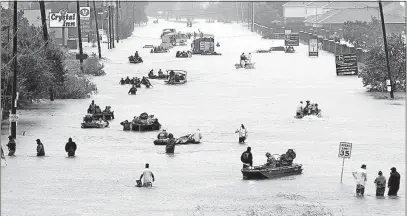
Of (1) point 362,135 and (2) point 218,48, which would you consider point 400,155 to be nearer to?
(1) point 362,135

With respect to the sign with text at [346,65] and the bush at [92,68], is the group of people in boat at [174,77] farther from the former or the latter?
the sign with text at [346,65]

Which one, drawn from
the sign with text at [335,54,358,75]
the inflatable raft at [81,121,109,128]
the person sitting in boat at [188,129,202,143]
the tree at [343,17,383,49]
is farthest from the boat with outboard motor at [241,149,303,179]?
the tree at [343,17,383,49]

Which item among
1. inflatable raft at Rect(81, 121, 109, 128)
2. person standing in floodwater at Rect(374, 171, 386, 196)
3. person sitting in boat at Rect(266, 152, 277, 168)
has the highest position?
inflatable raft at Rect(81, 121, 109, 128)

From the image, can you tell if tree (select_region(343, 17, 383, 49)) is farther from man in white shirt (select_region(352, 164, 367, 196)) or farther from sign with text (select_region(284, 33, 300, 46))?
man in white shirt (select_region(352, 164, 367, 196))

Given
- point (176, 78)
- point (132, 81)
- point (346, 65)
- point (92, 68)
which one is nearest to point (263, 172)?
point (132, 81)

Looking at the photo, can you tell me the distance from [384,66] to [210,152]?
35.4 m

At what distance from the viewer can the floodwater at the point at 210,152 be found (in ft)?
112

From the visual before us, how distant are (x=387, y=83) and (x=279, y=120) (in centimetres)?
1655

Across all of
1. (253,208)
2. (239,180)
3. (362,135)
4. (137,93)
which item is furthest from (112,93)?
(253,208)

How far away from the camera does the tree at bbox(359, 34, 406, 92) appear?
80625mm

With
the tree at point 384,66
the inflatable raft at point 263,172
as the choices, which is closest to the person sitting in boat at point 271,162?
the inflatable raft at point 263,172

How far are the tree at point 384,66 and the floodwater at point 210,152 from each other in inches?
81.8

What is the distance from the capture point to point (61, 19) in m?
111

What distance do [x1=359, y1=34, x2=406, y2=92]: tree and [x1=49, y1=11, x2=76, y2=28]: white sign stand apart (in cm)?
3685
